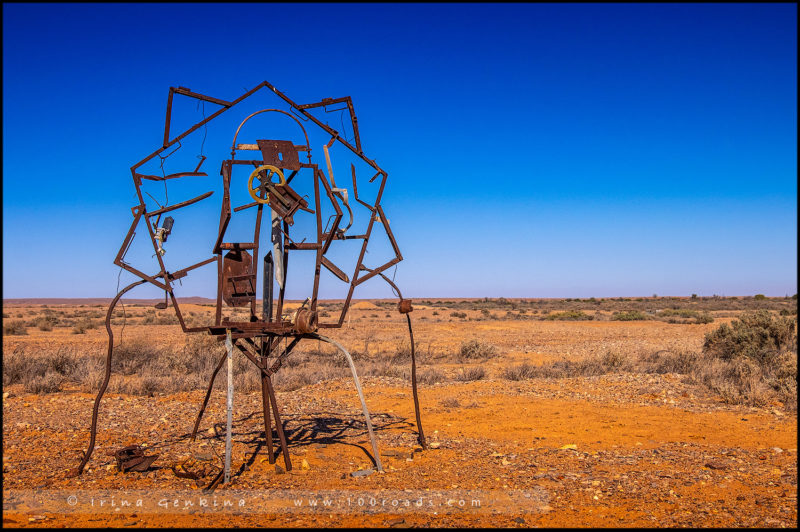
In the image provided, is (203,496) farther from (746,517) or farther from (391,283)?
(746,517)

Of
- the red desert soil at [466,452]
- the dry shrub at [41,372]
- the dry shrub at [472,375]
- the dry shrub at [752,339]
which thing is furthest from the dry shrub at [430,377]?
the dry shrub at [752,339]

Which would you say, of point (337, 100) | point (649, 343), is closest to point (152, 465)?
point (337, 100)

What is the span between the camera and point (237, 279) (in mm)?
6047

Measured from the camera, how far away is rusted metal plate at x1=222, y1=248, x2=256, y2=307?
5.98m

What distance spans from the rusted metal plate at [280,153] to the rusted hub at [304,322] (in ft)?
5.00

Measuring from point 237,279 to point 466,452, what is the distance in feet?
11.5

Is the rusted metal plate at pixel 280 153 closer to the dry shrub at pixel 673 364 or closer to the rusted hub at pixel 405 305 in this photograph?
the rusted hub at pixel 405 305

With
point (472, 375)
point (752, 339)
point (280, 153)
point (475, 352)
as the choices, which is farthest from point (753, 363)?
point (280, 153)

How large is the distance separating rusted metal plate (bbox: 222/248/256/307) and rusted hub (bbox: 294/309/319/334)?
649mm

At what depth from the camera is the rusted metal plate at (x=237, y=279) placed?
598 centimetres

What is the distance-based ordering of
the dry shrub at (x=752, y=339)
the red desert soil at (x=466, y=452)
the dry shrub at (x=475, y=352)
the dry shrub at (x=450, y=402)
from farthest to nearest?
the dry shrub at (x=475, y=352) → the dry shrub at (x=752, y=339) → the dry shrub at (x=450, y=402) → the red desert soil at (x=466, y=452)

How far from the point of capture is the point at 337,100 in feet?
19.8

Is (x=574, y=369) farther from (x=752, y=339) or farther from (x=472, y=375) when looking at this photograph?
(x=752, y=339)

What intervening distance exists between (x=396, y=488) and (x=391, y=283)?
2.37 metres
